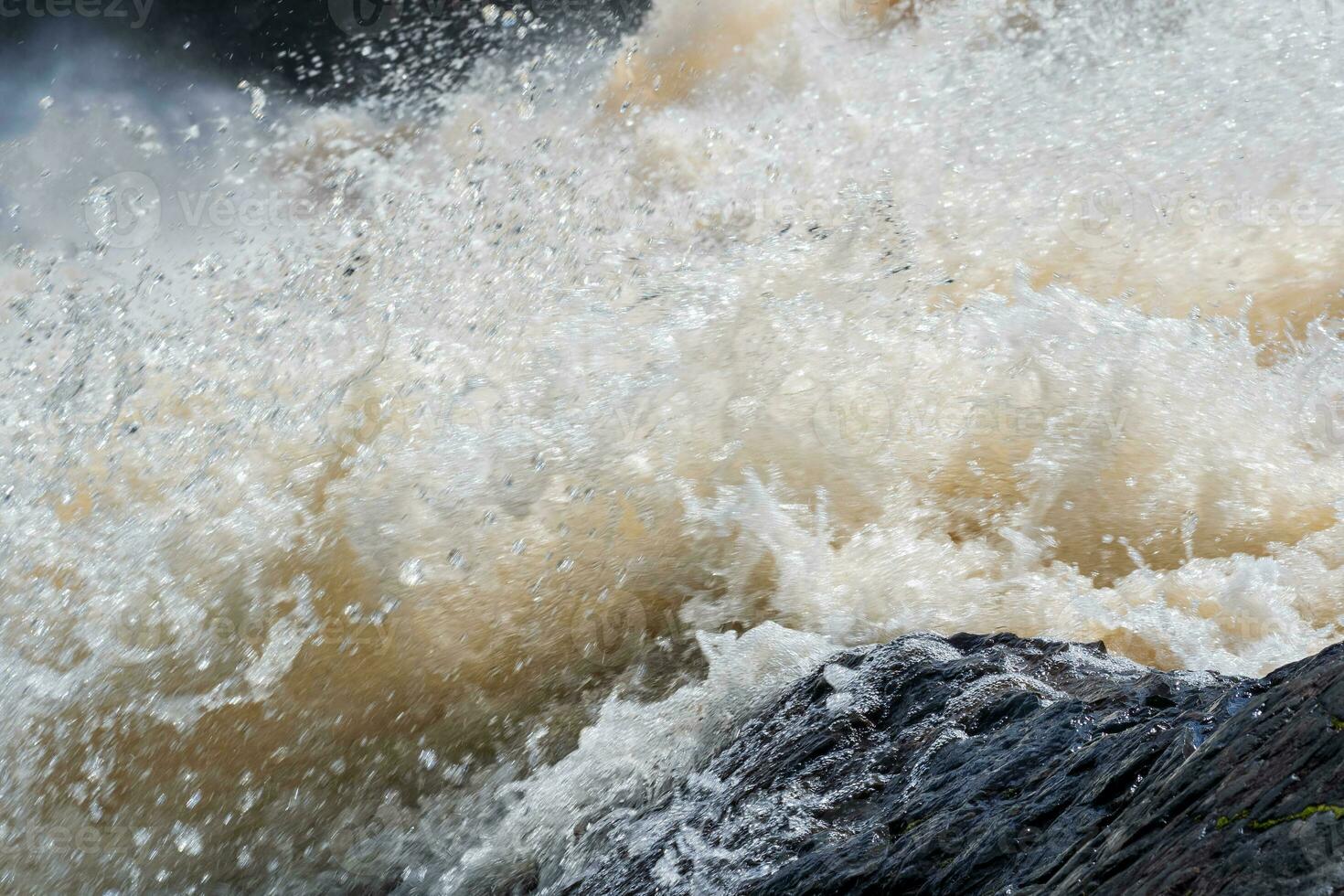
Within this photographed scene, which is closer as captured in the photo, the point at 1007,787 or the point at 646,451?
the point at 1007,787

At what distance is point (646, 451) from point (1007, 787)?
1.88 meters

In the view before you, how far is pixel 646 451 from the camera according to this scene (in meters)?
3.19

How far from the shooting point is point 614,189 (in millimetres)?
4422

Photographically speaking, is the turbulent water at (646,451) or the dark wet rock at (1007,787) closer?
the dark wet rock at (1007,787)

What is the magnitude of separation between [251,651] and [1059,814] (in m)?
2.20

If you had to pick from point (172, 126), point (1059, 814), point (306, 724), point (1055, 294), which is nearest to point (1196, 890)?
point (1059, 814)

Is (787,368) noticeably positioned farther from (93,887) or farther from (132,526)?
(93,887)

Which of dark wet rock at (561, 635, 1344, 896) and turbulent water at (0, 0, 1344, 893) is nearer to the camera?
dark wet rock at (561, 635, 1344, 896)

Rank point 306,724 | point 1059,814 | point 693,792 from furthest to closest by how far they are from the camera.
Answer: point 306,724
point 693,792
point 1059,814

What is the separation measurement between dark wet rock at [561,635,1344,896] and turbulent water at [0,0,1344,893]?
153mm

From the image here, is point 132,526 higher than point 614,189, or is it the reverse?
point 614,189

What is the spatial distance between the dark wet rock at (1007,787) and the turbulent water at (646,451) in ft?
0.50

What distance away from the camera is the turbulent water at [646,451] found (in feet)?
8.40

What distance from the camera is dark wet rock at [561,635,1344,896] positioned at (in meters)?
1.00
